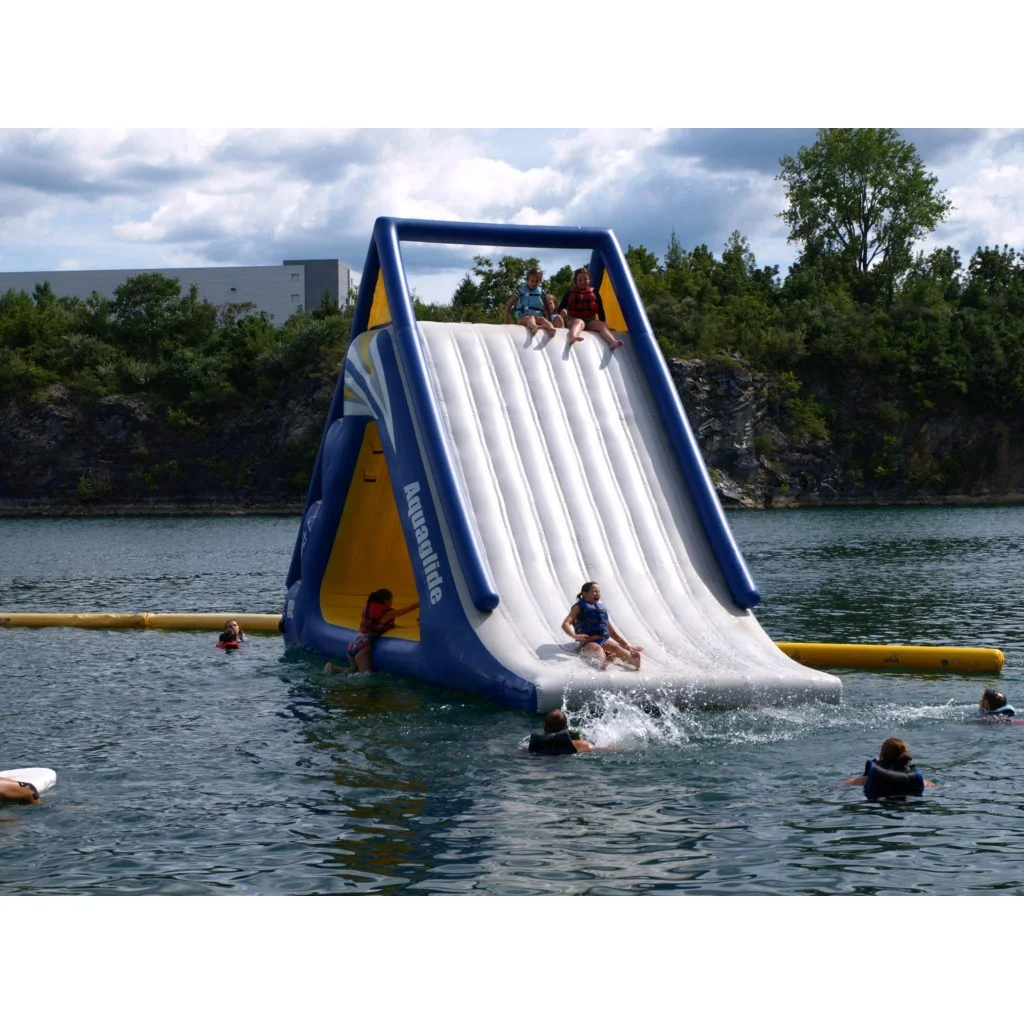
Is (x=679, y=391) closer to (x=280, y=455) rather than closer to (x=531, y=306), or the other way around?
(x=280, y=455)

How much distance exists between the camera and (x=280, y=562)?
32188 millimetres

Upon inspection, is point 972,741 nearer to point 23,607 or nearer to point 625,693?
point 625,693

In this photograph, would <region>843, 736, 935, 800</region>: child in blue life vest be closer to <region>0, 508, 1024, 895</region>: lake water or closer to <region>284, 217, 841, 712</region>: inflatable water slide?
<region>0, 508, 1024, 895</region>: lake water

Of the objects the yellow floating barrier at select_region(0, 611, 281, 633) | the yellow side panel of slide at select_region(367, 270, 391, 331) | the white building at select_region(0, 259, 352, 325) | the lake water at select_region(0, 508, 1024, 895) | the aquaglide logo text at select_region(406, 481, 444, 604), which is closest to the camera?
the lake water at select_region(0, 508, 1024, 895)

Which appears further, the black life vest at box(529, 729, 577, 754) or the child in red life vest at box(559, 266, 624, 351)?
the child in red life vest at box(559, 266, 624, 351)

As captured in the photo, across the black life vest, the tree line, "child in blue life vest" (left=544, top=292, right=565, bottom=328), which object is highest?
the tree line

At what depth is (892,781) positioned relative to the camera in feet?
27.1

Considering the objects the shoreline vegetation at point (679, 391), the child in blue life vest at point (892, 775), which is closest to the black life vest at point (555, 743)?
the child in blue life vest at point (892, 775)

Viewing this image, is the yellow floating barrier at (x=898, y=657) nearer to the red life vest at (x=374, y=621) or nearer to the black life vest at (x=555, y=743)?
the red life vest at (x=374, y=621)

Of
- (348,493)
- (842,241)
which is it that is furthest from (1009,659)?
(842,241)

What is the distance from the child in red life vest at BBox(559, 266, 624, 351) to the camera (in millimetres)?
14109

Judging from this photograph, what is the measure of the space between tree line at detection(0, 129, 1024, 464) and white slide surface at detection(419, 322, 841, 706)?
167ft

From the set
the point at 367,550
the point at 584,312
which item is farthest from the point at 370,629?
the point at 584,312

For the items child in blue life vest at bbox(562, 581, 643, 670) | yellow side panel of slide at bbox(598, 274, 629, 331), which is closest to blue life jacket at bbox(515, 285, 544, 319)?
yellow side panel of slide at bbox(598, 274, 629, 331)
